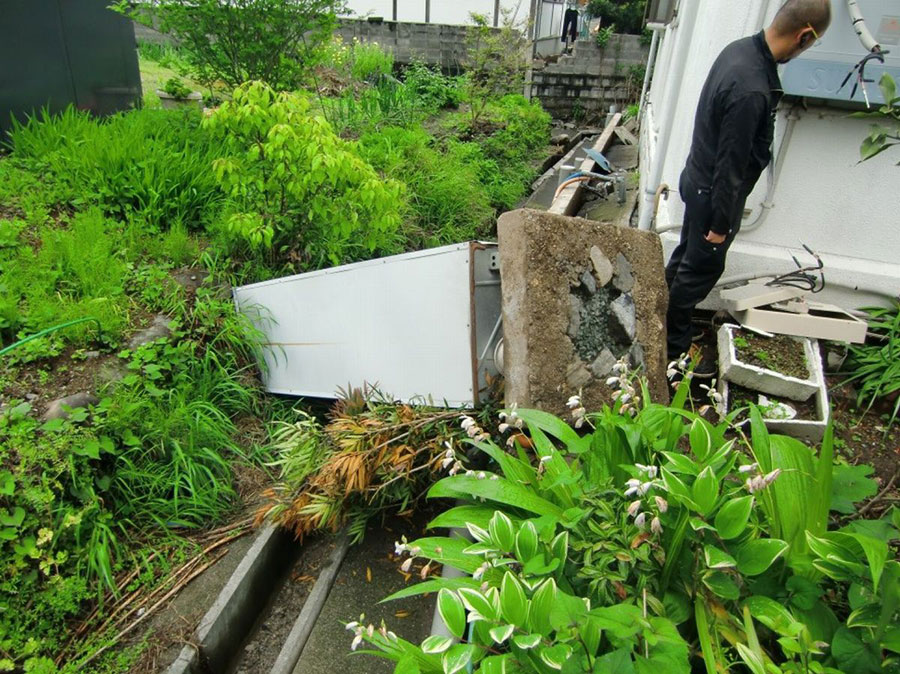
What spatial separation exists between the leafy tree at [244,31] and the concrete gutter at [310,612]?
4155mm

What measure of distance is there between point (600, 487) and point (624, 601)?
0.36 m

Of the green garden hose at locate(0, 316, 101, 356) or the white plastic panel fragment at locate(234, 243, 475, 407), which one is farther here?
the white plastic panel fragment at locate(234, 243, 475, 407)

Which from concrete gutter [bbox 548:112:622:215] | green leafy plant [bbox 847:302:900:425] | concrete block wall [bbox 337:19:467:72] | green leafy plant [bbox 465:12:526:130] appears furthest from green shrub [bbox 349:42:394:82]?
green leafy plant [bbox 847:302:900:425]

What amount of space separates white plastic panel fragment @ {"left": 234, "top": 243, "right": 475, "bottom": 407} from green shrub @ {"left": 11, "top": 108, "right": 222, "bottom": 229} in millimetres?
1059

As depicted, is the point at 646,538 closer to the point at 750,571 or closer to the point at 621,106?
the point at 750,571

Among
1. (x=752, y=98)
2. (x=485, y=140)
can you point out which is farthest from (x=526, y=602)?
(x=485, y=140)

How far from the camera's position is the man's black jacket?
9.65ft

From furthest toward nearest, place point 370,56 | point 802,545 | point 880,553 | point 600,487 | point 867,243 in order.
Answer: point 370,56 → point 867,243 → point 600,487 → point 802,545 → point 880,553

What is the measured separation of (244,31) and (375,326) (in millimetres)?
3475

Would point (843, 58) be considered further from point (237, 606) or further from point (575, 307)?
point (237, 606)

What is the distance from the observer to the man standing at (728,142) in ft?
9.53

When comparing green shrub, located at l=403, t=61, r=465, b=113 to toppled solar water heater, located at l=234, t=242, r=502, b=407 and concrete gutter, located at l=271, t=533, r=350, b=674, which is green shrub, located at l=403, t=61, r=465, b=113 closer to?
toppled solar water heater, located at l=234, t=242, r=502, b=407

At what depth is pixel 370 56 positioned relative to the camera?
9906 mm

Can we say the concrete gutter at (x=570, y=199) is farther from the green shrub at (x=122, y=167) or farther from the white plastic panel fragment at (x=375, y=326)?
the green shrub at (x=122, y=167)
